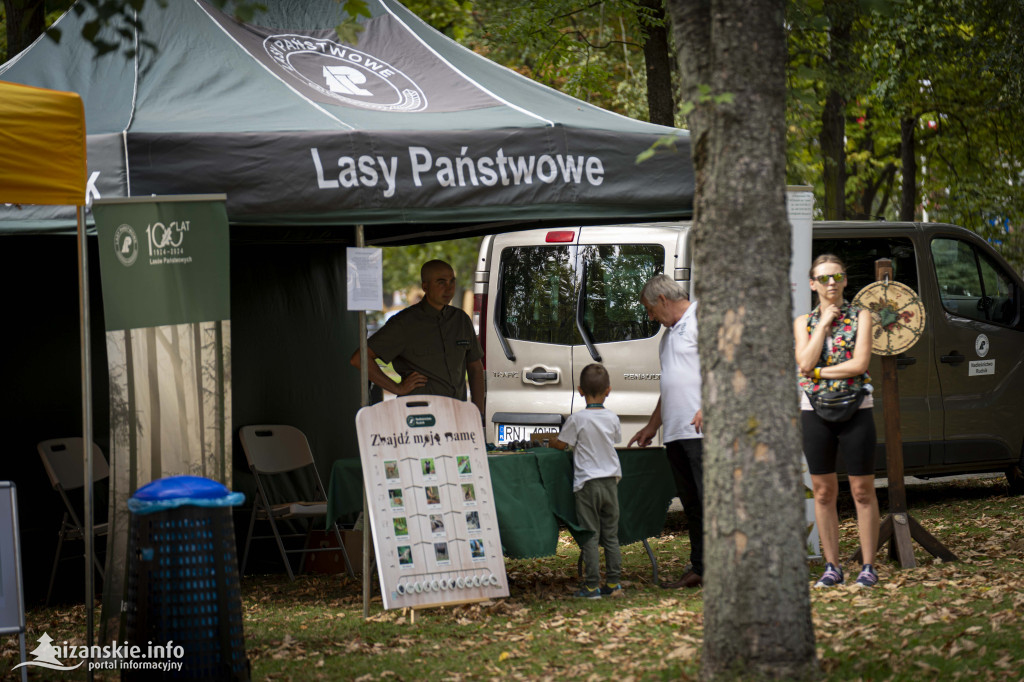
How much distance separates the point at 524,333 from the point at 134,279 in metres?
4.40

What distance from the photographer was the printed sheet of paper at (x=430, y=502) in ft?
21.1

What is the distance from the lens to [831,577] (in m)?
6.59

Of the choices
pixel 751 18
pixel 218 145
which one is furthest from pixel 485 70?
pixel 751 18

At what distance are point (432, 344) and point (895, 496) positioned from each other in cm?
296

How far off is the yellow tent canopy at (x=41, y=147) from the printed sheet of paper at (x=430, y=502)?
190 centimetres

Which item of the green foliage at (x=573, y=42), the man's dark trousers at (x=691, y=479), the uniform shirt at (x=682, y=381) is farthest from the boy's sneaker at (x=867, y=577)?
the green foliage at (x=573, y=42)

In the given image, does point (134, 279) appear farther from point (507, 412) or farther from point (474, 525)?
point (507, 412)

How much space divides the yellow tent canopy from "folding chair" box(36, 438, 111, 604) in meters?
2.60

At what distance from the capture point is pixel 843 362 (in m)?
6.40

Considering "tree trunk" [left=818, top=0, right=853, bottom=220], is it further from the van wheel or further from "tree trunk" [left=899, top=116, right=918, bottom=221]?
the van wheel
